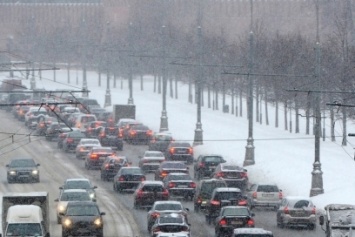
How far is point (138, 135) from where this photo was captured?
75.3 metres

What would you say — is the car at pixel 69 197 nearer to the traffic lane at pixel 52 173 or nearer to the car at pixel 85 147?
the traffic lane at pixel 52 173

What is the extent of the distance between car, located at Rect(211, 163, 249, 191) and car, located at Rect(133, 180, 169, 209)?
249 inches

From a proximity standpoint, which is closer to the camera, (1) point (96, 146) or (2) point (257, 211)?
(2) point (257, 211)

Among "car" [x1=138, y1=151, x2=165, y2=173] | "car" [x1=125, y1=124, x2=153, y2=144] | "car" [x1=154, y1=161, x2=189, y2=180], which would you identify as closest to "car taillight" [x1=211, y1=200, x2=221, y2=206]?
"car" [x1=154, y1=161, x2=189, y2=180]

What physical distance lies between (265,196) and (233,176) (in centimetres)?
597

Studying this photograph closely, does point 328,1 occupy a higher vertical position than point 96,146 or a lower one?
higher

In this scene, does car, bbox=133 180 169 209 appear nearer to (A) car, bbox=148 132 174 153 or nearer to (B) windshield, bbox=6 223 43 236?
(B) windshield, bbox=6 223 43 236

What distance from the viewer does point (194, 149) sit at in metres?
71.4

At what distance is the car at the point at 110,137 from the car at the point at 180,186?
1995 centimetres

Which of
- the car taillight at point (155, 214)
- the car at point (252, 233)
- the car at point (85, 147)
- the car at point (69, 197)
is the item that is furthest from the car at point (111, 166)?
the car at point (252, 233)

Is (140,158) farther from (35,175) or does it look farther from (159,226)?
(159,226)

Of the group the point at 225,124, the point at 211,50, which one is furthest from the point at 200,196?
the point at 211,50

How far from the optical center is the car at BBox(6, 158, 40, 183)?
58.4m

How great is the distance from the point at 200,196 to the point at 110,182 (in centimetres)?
1170
